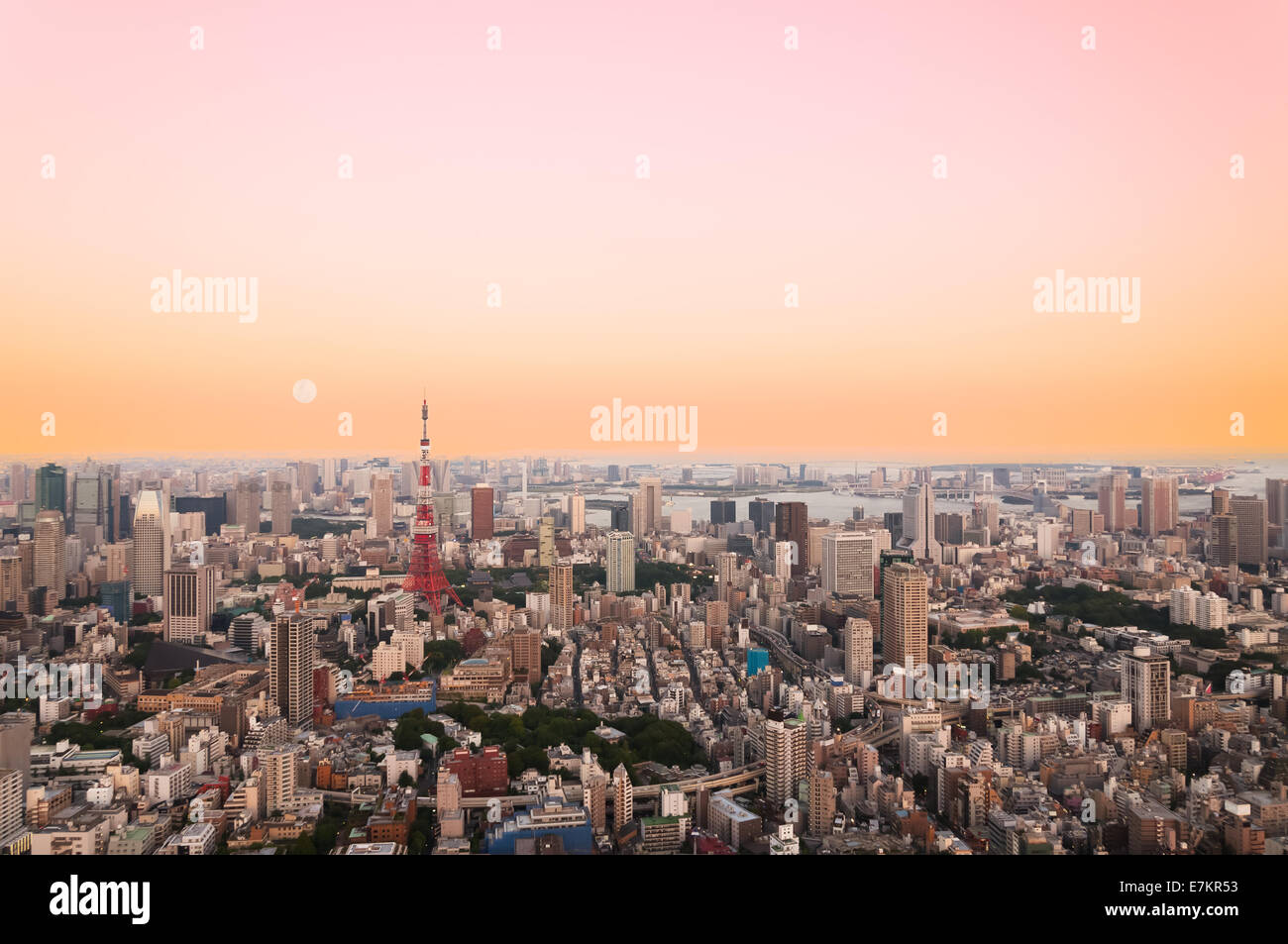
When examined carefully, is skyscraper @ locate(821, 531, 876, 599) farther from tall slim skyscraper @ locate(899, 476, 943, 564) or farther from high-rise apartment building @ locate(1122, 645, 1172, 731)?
high-rise apartment building @ locate(1122, 645, 1172, 731)

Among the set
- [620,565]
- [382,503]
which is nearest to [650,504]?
[620,565]

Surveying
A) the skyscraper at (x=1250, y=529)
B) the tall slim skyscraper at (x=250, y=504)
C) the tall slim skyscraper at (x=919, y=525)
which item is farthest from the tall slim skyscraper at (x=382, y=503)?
the skyscraper at (x=1250, y=529)

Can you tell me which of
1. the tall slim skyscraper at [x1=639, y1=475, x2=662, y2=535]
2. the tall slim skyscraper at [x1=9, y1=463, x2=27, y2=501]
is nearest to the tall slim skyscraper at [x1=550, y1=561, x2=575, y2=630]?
the tall slim skyscraper at [x1=639, y1=475, x2=662, y2=535]

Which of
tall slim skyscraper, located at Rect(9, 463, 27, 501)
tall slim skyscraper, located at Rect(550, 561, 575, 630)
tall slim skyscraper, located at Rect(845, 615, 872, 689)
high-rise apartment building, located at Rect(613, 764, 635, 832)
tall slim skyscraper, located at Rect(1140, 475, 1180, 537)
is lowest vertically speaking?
high-rise apartment building, located at Rect(613, 764, 635, 832)

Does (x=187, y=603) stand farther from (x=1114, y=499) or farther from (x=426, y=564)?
(x=1114, y=499)
